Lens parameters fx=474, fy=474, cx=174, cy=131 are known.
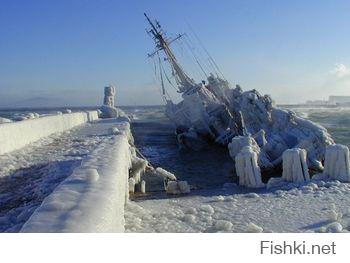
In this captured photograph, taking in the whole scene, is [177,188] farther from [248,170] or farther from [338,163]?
[338,163]

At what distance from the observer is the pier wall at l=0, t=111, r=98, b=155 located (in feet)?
34.8

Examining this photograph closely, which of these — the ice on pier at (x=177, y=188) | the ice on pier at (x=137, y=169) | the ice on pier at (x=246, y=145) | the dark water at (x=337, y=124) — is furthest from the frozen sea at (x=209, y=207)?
the dark water at (x=337, y=124)

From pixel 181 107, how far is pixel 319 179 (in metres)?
22.7

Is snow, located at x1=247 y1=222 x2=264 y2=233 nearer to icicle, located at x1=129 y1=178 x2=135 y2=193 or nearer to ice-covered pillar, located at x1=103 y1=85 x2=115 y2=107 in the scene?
icicle, located at x1=129 y1=178 x2=135 y2=193

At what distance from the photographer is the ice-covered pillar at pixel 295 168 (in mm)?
11781

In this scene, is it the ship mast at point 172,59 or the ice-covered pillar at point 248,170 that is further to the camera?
the ship mast at point 172,59

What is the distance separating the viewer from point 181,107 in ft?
111

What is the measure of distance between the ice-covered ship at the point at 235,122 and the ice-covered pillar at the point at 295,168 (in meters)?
3.86

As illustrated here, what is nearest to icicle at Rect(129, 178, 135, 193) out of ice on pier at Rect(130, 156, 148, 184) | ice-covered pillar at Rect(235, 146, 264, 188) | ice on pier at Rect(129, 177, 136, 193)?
ice on pier at Rect(129, 177, 136, 193)

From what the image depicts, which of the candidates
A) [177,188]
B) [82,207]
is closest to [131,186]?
[177,188]

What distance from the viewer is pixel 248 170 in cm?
1207

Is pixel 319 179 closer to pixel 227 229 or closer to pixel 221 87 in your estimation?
pixel 227 229

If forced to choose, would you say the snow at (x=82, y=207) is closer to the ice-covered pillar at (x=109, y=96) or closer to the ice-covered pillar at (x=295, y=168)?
the ice-covered pillar at (x=295, y=168)
